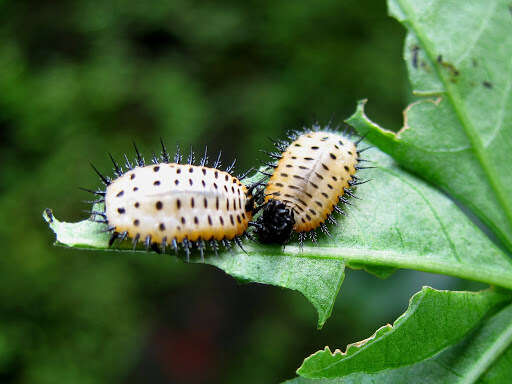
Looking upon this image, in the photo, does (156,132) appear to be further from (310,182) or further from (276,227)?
(276,227)

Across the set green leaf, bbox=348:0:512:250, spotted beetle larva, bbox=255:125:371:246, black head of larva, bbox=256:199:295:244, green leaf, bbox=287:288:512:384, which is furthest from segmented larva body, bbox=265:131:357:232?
green leaf, bbox=287:288:512:384

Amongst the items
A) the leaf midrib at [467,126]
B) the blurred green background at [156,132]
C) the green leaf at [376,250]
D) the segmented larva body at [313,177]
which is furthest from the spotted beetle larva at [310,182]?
the blurred green background at [156,132]

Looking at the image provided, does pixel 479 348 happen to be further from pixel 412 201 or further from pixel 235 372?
pixel 235 372

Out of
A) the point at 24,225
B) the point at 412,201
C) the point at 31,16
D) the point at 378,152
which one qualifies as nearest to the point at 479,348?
the point at 412,201

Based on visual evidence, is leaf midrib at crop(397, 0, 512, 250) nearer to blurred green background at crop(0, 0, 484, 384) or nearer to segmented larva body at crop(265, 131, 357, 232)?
segmented larva body at crop(265, 131, 357, 232)

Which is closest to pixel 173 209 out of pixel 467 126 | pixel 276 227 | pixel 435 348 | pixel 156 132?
pixel 276 227
